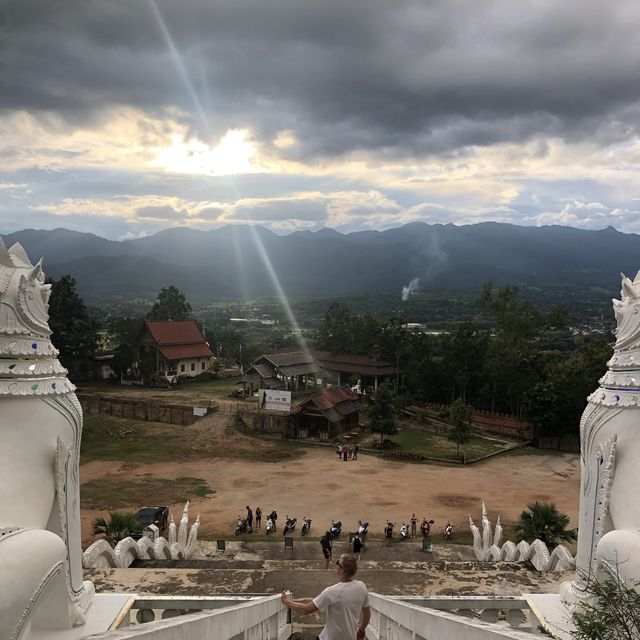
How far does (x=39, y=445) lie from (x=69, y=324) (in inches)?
1738

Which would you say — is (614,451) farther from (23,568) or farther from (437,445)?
(437,445)

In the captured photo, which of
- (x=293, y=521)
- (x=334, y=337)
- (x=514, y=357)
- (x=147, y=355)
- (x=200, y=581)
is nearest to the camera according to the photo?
(x=200, y=581)

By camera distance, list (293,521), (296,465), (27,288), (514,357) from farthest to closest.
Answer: (514,357), (296,465), (293,521), (27,288)

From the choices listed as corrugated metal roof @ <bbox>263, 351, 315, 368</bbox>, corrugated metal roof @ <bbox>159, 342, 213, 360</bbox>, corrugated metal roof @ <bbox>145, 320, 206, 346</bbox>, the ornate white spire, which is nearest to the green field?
corrugated metal roof @ <bbox>263, 351, 315, 368</bbox>

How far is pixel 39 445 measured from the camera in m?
8.27

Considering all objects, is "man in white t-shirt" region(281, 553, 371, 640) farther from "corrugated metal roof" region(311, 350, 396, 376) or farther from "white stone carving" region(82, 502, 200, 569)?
"corrugated metal roof" region(311, 350, 396, 376)

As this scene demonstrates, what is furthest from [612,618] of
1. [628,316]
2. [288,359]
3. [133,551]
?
[288,359]

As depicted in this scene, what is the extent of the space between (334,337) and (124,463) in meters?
30.0

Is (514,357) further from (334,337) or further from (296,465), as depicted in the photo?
(334,337)

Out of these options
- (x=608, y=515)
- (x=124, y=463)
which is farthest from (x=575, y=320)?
(x=608, y=515)

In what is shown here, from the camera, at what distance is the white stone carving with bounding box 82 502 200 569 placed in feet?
40.4

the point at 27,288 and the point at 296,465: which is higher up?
the point at 27,288

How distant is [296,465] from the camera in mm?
29828

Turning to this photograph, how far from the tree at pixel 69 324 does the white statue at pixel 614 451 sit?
46190mm
